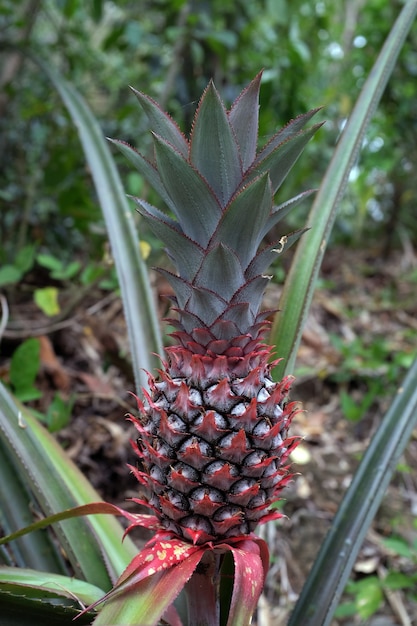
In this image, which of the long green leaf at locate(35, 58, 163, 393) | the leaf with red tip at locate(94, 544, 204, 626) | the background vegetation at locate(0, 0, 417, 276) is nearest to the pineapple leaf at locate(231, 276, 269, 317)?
the long green leaf at locate(35, 58, 163, 393)

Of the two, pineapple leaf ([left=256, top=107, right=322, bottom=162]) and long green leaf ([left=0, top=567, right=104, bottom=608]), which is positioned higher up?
pineapple leaf ([left=256, top=107, right=322, bottom=162])

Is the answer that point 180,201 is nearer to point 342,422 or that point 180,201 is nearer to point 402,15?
point 402,15

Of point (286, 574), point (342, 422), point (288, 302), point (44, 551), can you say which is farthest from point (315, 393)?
point (44, 551)

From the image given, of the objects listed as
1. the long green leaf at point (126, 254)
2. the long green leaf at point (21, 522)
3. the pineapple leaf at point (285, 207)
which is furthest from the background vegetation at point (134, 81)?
the pineapple leaf at point (285, 207)

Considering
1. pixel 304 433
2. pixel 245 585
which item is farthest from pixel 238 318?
pixel 304 433

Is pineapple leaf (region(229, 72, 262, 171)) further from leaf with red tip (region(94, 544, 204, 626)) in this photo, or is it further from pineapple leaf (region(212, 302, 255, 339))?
leaf with red tip (region(94, 544, 204, 626))

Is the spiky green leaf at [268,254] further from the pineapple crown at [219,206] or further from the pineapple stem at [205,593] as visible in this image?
the pineapple stem at [205,593]

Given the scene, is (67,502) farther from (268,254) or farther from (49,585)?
(268,254)
